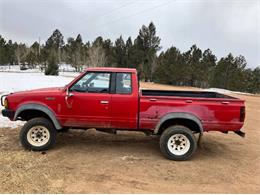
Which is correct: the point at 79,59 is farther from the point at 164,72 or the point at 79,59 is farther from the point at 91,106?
the point at 91,106

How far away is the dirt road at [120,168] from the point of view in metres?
4.44

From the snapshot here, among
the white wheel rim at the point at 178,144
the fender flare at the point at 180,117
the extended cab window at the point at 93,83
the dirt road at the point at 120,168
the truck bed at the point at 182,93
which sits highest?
the extended cab window at the point at 93,83

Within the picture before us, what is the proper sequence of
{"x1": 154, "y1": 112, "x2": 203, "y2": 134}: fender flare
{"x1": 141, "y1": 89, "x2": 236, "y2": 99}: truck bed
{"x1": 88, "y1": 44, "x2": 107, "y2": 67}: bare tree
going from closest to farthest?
{"x1": 154, "y1": 112, "x2": 203, "y2": 134}: fender flare < {"x1": 141, "y1": 89, "x2": 236, "y2": 99}: truck bed < {"x1": 88, "y1": 44, "x2": 107, "y2": 67}: bare tree

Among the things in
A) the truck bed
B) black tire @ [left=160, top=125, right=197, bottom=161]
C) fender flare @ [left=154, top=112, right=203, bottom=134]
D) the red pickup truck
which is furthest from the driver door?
the truck bed

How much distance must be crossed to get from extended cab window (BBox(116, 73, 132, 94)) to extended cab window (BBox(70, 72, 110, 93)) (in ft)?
0.75

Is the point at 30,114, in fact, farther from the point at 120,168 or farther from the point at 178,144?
the point at 178,144

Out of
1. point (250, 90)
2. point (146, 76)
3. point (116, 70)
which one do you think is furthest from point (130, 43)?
point (116, 70)

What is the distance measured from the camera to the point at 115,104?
19.4 ft

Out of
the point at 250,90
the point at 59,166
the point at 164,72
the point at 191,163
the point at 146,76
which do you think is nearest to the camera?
the point at 59,166

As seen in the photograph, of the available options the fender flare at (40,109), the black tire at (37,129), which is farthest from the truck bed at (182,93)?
the black tire at (37,129)

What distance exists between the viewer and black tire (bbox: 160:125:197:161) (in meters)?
5.79

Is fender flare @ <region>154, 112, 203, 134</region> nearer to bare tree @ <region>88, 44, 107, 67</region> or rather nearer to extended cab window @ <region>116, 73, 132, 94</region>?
extended cab window @ <region>116, 73, 132, 94</region>

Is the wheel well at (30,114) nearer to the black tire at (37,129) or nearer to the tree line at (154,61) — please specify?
the black tire at (37,129)

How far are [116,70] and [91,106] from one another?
1013 millimetres
